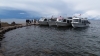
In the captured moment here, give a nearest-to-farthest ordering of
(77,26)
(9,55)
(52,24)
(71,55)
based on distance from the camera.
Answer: (9,55), (71,55), (77,26), (52,24)

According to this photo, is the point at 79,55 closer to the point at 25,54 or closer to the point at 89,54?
the point at 89,54

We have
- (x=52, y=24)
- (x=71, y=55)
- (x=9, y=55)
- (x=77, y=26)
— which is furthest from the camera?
(x=52, y=24)

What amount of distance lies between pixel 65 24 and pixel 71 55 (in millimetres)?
42183

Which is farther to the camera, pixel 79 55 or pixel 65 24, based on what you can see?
pixel 65 24

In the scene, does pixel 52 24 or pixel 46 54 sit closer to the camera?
pixel 46 54

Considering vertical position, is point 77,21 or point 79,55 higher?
point 77,21

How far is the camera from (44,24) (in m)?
63.8

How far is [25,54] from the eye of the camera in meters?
16.1

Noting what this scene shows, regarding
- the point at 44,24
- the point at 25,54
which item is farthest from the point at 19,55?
the point at 44,24

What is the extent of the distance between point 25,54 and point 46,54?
272 centimetres

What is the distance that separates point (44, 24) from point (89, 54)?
4766 cm

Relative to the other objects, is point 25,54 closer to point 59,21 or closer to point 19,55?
point 19,55

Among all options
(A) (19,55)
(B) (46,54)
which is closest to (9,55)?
(A) (19,55)

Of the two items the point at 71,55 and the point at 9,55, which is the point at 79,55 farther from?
the point at 9,55
